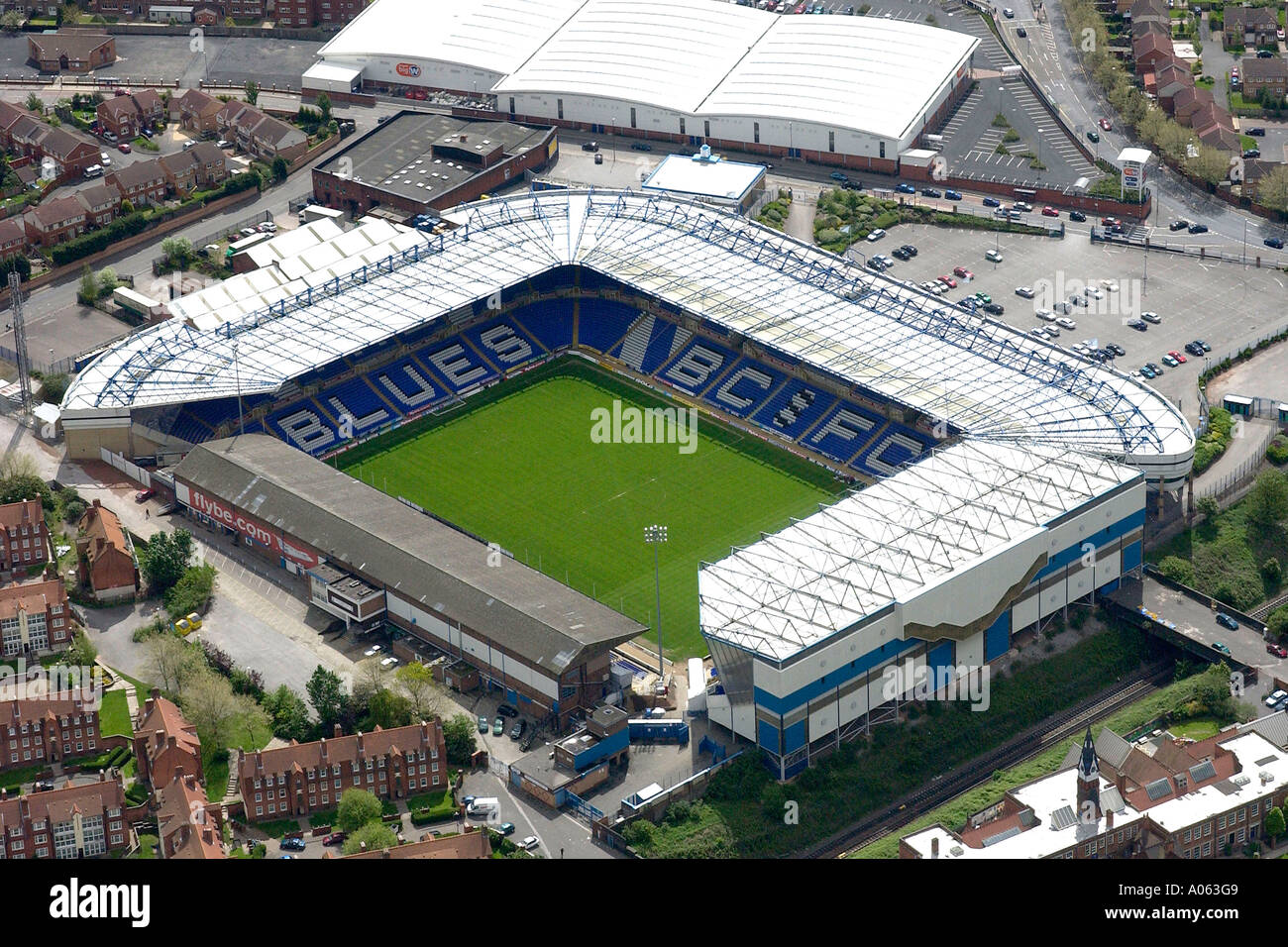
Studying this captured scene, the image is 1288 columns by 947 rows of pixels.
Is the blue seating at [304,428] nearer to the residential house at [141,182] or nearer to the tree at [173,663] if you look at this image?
the tree at [173,663]

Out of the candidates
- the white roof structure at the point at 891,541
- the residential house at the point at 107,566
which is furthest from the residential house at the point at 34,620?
the white roof structure at the point at 891,541

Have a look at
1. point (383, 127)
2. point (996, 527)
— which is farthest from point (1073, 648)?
point (383, 127)

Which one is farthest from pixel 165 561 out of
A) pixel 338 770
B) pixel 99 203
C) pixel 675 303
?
pixel 99 203

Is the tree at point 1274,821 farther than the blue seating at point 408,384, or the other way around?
the blue seating at point 408,384

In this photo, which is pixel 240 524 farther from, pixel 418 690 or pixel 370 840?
pixel 370 840

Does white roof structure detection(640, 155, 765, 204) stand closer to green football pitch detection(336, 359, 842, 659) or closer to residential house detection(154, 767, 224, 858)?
green football pitch detection(336, 359, 842, 659)
